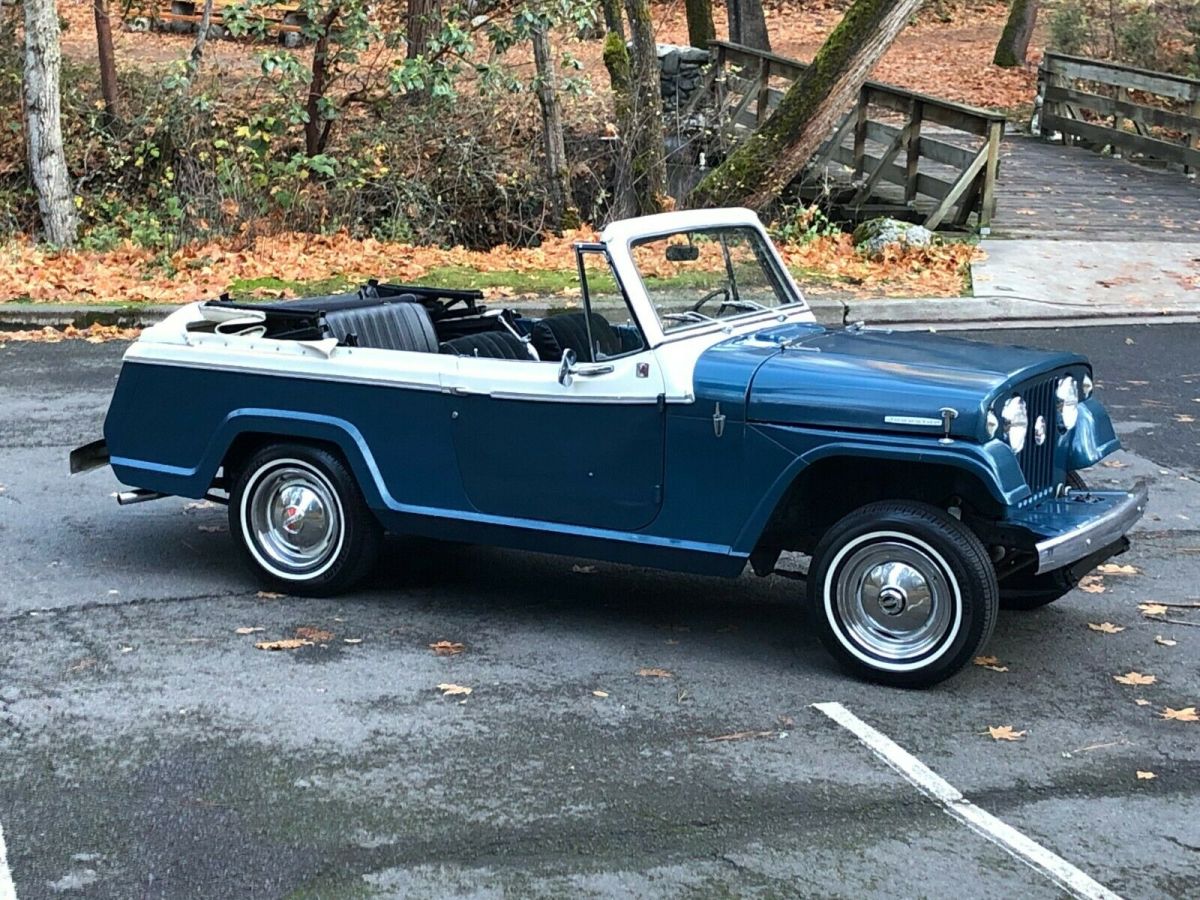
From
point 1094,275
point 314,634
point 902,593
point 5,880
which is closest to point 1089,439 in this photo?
point 902,593

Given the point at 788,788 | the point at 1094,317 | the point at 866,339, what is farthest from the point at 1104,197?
the point at 788,788

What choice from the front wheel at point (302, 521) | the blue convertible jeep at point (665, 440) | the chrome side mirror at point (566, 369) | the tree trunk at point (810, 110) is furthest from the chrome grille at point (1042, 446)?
the tree trunk at point (810, 110)

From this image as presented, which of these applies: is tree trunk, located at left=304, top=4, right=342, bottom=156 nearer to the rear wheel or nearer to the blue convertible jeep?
the blue convertible jeep

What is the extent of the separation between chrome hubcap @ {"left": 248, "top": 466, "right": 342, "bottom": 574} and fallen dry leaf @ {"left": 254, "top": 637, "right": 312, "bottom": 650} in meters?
0.57

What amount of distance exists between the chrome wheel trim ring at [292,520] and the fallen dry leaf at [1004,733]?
9.01ft

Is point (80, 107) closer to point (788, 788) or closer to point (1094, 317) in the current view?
point (1094, 317)

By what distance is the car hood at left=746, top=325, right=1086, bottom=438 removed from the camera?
5.25m

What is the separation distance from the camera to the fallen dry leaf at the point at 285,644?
231 inches

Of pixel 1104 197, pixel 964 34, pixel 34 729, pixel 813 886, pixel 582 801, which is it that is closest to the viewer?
pixel 813 886

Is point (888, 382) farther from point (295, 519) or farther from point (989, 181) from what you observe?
point (989, 181)

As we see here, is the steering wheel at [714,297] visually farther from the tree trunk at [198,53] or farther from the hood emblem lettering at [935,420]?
the tree trunk at [198,53]

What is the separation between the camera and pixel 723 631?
6.20m

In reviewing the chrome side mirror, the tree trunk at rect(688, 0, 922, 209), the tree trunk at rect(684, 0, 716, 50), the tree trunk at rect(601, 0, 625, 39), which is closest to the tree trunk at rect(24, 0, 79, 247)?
the tree trunk at rect(601, 0, 625, 39)

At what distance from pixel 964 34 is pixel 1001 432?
1324 inches
